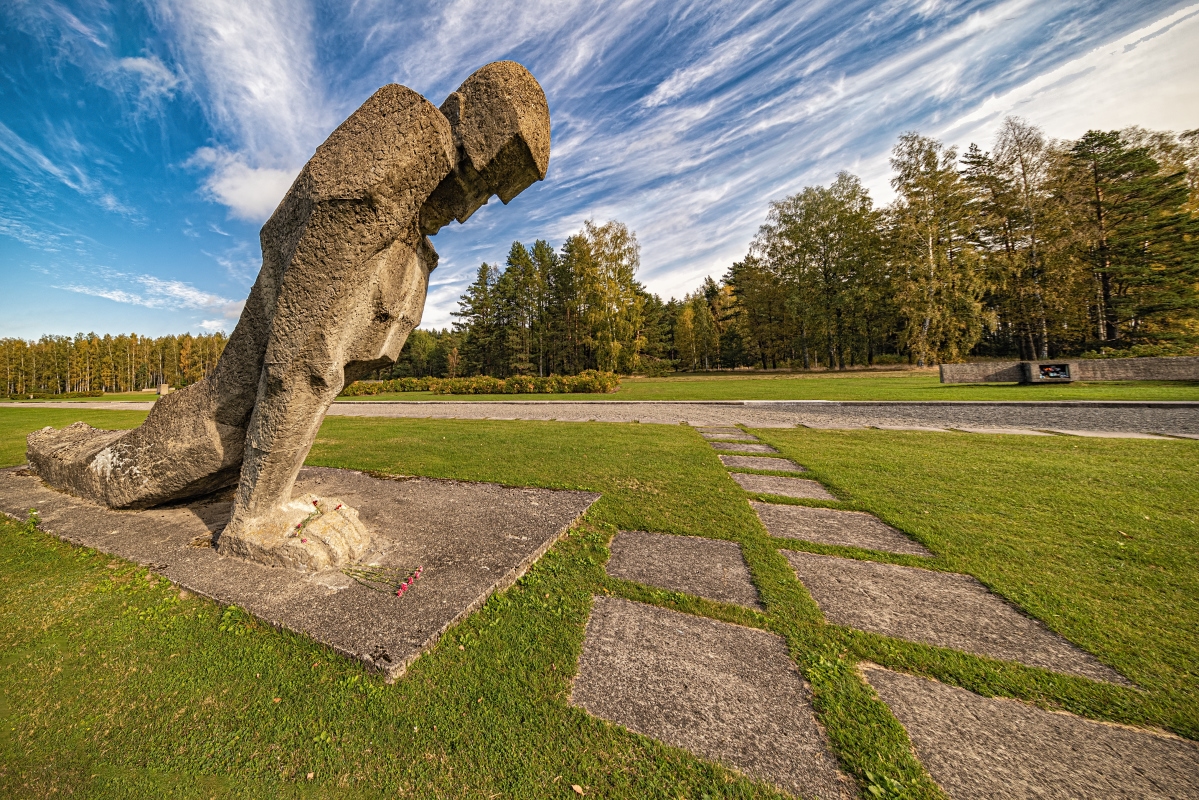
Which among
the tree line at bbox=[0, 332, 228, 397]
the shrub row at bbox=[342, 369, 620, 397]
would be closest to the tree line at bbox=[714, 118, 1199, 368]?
the shrub row at bbox=[342, 369, 620, 397]

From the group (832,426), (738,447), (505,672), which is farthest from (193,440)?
(832,426)

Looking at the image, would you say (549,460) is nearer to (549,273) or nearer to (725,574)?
(725,574)

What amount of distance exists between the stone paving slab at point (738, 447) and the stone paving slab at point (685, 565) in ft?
14.1

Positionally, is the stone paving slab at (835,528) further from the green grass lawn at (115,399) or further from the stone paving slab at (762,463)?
the green grass lawn at (115,399)

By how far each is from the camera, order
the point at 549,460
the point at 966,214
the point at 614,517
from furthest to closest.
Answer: the point at 966,214
the point at 549,460
the point at 614,517

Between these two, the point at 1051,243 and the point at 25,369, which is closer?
the point at 1051,243

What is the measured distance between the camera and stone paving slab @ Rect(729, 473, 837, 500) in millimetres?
5113

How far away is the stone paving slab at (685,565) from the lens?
119 inches

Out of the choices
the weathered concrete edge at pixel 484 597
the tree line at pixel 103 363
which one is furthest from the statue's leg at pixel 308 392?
the tree line at pixel 103 363

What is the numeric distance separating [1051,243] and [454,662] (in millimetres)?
38756

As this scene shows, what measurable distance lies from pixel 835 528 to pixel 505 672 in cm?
352

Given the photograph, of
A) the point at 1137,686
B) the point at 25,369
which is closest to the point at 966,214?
the point at 1137,686

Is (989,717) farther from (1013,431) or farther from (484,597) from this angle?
(1013,431)

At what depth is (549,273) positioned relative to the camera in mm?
44875
